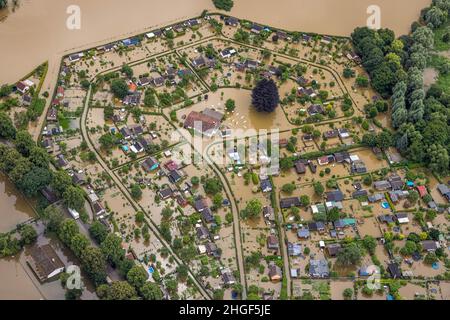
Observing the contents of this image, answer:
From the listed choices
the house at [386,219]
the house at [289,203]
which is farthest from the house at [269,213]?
the house at [386,219]

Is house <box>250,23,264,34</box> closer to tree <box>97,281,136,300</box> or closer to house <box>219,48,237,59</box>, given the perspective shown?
house <box>219,48,237,59</box>

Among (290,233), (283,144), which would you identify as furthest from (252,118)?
(290,233)

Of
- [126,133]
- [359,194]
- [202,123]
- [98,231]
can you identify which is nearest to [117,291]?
[98,231]

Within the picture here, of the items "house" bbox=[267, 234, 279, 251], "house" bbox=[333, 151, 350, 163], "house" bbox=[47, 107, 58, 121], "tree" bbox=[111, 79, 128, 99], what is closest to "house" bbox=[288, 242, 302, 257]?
"house" bbox=[267, 234, 279, 251]

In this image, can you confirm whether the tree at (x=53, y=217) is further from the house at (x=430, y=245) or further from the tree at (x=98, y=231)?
the house at (x=430, y=245)

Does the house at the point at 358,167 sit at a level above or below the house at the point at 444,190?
above

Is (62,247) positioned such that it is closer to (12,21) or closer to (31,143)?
(31,143)

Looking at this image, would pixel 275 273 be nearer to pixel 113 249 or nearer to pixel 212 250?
pixel 212 250
